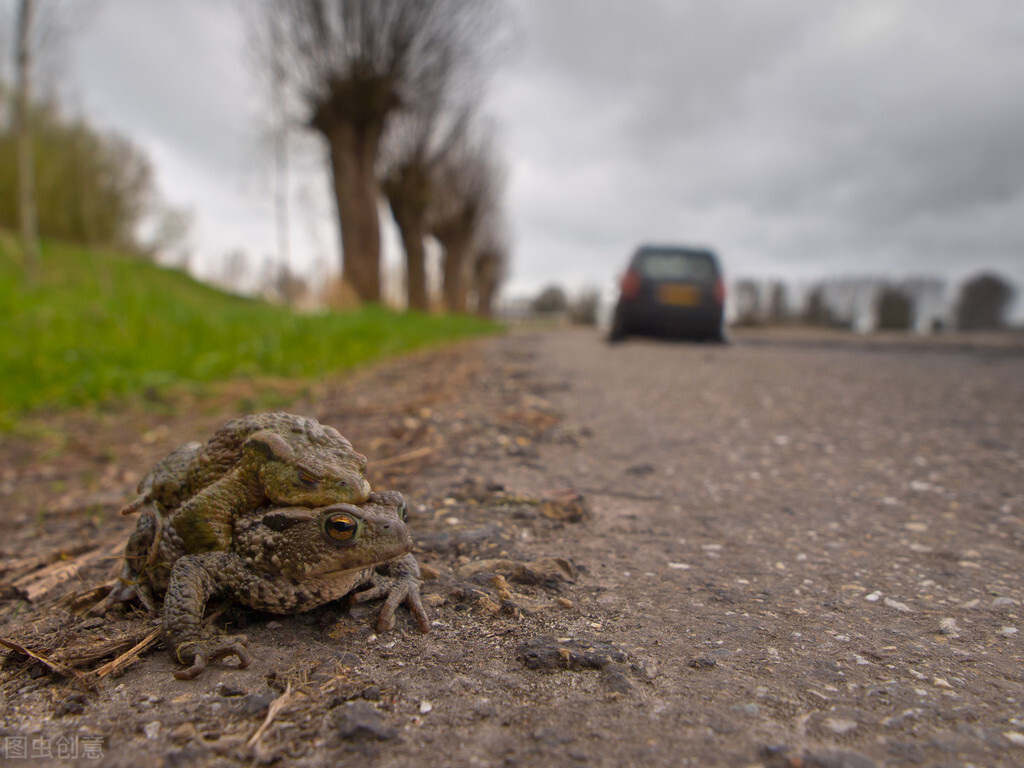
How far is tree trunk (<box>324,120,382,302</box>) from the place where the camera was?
14.0 metres

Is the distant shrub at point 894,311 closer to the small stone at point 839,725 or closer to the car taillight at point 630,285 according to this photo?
the car taillight at point 630,285

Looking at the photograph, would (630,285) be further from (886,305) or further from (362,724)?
(886,305)

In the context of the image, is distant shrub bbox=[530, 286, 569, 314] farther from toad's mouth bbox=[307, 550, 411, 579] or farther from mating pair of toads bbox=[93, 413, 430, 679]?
toad's mouth bbox=[307, 550, 411, 579]

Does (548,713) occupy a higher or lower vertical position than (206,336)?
lower

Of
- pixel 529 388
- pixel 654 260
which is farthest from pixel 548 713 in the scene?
pixel 654 260

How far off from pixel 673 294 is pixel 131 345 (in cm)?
725

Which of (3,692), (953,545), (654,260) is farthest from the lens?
(654,260)

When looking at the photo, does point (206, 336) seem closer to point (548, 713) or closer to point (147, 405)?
point (147, 405)

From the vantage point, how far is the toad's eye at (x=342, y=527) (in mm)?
1329

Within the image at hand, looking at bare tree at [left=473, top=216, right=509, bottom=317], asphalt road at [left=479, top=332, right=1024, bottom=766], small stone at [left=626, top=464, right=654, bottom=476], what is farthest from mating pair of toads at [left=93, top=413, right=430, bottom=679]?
bare tree at [left=473, top=216, right=509, bottom=317]

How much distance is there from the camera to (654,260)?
10008 mm

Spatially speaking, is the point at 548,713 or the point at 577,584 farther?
the point at 577,584

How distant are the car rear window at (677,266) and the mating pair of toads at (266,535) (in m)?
8.86

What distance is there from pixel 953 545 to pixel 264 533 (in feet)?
6.97
